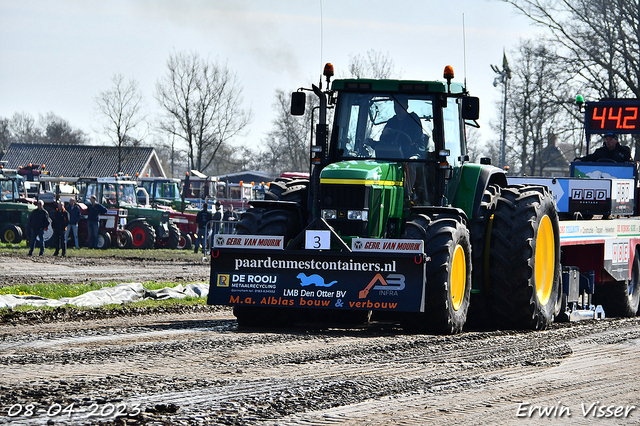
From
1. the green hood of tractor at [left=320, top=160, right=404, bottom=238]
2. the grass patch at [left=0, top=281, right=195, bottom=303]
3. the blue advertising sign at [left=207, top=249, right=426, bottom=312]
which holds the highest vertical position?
the green hood of tractor at [left=320, top=160, right=404, bottom=238]

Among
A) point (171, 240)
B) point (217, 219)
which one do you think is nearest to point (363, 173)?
point (217, 219)

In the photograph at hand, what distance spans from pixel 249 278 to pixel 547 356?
316 cm

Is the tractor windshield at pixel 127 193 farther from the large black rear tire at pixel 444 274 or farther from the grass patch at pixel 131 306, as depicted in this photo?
the large black rear tire at pixel 444 274

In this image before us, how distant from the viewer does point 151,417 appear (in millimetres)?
5188

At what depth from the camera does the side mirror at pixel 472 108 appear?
10164mm

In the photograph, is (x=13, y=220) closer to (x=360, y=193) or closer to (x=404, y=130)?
(x=404, y=130)

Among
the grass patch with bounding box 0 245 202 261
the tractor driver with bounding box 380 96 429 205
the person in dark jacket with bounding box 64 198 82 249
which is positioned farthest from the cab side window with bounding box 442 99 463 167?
the person in dark jacket with bounding box 64 198 82 249

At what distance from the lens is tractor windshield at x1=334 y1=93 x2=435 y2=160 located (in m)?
10.1

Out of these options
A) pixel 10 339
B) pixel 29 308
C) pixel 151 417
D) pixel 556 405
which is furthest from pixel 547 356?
pixel 29 308

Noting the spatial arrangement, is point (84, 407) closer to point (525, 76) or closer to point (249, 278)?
point (249, 278)

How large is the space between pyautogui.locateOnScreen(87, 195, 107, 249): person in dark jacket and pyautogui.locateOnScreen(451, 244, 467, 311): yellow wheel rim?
20.7m

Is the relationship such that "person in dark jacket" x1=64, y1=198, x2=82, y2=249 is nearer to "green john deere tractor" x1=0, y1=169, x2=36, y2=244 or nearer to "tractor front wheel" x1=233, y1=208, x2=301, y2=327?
"green john deere tractor" x1=0, y1=169, x2=36, y2=244

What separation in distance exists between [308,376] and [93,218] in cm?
2342

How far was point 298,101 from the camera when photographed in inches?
398
